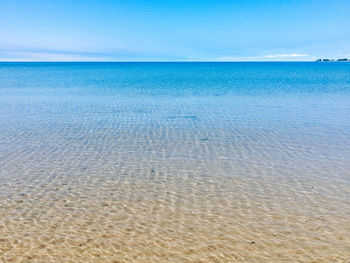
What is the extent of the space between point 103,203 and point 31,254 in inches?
95.8

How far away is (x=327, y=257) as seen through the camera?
19.7ft

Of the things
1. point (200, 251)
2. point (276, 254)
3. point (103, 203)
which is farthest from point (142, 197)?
point (276, 254)

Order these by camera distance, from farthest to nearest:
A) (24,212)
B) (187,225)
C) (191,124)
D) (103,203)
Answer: (191,124) → (103,203) → (24,212) → (187,225)

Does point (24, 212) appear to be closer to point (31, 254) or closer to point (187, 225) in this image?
point (31, 254)

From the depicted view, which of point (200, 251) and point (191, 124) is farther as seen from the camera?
point (191, 124)

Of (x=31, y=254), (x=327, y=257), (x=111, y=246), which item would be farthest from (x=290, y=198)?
(x=31, y=254)

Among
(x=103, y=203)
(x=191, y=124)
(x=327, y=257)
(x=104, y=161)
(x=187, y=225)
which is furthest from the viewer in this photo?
(x=191, y=124)

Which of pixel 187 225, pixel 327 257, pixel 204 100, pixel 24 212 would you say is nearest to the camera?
pixel 327 257

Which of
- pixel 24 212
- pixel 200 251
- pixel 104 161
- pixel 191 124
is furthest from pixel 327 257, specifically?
pixel 191 124

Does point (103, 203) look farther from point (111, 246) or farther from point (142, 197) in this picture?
point (111, 246)

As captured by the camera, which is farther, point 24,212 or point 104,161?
point 104,161

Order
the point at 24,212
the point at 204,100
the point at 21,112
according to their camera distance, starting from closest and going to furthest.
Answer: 1. the point at 24,212
2. the point at 21,112
3. the point at 204,100

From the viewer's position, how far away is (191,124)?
18.0 metres

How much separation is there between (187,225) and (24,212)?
4089mm
